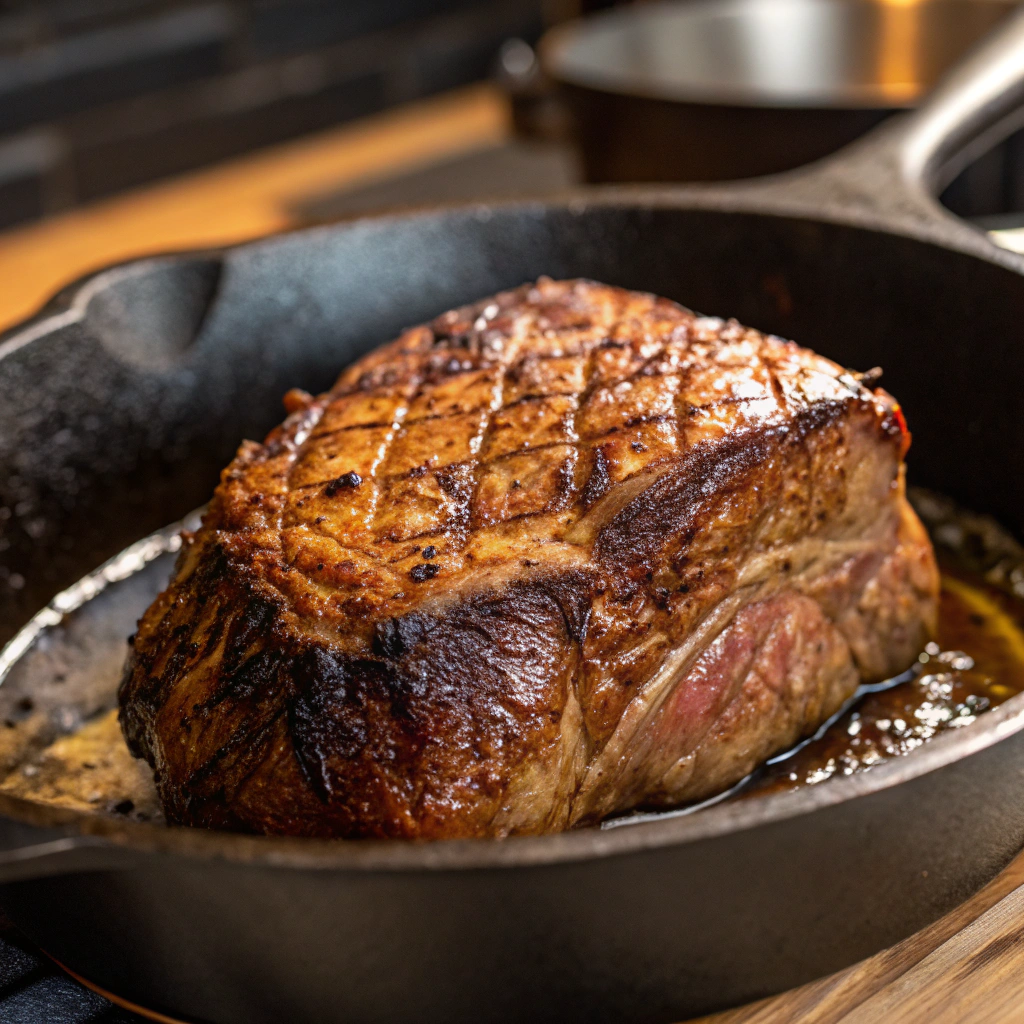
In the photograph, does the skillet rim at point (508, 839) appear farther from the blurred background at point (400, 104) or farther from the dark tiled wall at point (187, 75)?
the dark tiled wall at point (187, 75)

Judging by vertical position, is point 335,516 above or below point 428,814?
above

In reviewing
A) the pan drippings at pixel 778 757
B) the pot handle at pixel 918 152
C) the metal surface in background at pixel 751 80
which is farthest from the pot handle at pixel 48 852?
the metal surface in background at pixel 751 80

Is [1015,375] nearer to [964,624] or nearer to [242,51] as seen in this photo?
[964,624]

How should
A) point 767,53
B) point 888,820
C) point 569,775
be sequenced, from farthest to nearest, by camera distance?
point 767,53, point 569,775, point 888,820

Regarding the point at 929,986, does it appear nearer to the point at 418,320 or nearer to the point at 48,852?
the point at 48,852

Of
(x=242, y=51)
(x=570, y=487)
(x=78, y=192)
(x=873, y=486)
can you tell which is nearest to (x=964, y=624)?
(x=873, y=486)

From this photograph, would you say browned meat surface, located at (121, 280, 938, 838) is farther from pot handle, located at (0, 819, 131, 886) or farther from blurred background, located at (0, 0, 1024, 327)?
blurred background, located at (0, 0, 1024, 327)

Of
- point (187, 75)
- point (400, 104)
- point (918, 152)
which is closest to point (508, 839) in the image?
point (918, 152)
